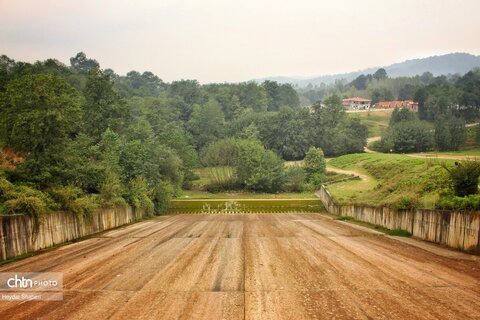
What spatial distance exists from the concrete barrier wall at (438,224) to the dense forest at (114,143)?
1925 cm

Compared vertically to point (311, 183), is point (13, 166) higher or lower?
higher

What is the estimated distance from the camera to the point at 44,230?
20.1 metres

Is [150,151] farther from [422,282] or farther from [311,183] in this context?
[422,282]

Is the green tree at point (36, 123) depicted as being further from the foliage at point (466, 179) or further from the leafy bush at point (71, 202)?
the foliage at point (466, 179)

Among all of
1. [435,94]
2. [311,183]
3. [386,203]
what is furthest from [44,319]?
[435,94]

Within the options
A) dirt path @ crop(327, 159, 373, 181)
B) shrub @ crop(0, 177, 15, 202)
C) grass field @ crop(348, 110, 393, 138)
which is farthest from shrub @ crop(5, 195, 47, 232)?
grass field @ crop(348, 110, 393, 138)

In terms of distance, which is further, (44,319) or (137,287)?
(137,287)

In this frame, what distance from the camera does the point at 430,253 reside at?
1700 centimetres

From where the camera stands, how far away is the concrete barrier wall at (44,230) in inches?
661

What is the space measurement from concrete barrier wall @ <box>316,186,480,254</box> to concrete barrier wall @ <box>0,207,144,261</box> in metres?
19.3

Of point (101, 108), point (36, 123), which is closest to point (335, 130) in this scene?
point (101, 108)

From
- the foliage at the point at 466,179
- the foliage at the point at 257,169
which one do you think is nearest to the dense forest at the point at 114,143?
the foliage at the point at 257,169

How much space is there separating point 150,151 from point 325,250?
127 feet

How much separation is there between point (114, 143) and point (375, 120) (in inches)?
5690
